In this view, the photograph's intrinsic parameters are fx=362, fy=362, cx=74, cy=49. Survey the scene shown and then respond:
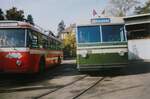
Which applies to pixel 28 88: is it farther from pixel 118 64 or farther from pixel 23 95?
pixel 118 64

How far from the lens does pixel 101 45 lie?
59.7 ft

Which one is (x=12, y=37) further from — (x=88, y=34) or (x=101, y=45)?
(x=101, y=45)

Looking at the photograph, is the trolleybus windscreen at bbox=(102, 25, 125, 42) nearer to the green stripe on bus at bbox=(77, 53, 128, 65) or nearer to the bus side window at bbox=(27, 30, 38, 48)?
the green stripe on bus at bbox=(77, 53, 128, 65)

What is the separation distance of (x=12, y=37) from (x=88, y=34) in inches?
160

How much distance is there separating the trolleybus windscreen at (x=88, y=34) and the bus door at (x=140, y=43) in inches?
842

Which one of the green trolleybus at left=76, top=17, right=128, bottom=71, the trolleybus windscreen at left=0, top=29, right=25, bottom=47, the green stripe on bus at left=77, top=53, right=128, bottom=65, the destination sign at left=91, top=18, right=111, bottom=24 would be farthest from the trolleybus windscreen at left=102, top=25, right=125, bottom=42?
the trolleybus windscreen at left=0, top=29, right=25, bottom=47

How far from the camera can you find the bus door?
39.8 m

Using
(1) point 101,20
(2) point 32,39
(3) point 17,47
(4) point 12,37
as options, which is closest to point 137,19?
(1) point 101,20

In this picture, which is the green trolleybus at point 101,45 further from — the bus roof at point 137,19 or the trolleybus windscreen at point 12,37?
the bus roof at point 137,19

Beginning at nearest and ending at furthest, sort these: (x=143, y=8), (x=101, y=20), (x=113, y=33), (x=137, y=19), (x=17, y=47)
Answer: (x=17, y=47), (x=113, y=33), (x=101, y=20), (x=137, y=19), (x=143, y=8)

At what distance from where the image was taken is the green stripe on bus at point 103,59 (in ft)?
59.2

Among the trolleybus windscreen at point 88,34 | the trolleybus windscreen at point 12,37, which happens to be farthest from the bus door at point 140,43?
the trolleybus windscreen at point 12,37

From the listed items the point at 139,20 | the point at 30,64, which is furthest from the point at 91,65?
the point at 139,20

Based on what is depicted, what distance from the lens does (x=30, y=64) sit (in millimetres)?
16734
